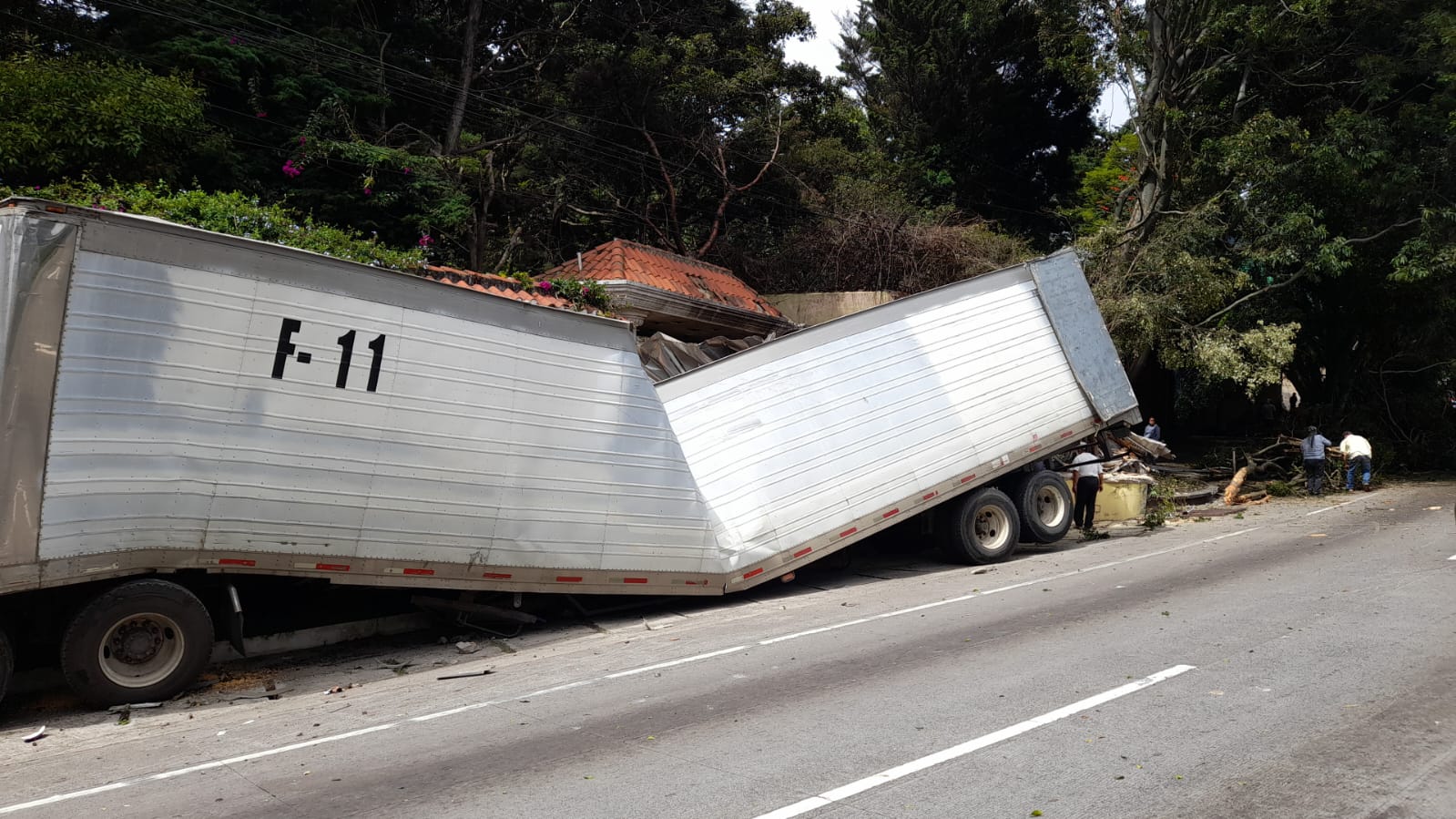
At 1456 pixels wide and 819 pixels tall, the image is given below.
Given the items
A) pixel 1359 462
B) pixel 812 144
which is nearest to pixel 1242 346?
pixel 1359 462

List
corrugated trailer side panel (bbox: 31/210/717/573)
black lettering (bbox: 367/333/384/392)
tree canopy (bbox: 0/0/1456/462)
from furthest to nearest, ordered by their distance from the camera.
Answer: tree canopy (bbox: 0/0/1456/462) < black lettering (bbox: 367/333/384/392) < corrugated trailer side panel (bbox: 31/210/717/573)

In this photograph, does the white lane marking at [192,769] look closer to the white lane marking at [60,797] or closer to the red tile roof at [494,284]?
the white lane marking at [60,797]

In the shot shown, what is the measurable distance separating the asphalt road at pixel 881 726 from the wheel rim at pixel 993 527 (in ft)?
9.14

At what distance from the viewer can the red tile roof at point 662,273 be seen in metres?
18.9

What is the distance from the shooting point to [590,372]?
32.8 feet

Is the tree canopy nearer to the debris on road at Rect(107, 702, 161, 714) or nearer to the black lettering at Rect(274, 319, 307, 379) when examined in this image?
the black lettering at Rect(274, 319, 307, 379)

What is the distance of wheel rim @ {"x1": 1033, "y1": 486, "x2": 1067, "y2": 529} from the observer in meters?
14.3

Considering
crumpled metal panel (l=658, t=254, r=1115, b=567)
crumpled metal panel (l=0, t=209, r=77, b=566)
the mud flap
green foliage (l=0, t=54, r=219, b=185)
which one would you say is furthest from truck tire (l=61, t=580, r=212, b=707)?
green foliage (l=0, t=54, r=219, b=185)

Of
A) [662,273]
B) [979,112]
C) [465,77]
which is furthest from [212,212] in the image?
[979,112]

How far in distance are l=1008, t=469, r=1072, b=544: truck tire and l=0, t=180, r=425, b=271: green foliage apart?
880 cm

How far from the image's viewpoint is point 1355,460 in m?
20.6

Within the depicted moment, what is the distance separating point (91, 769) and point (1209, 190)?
931 inches

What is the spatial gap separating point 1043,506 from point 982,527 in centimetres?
144

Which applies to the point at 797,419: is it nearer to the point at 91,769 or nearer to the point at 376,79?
the point at 91,769
